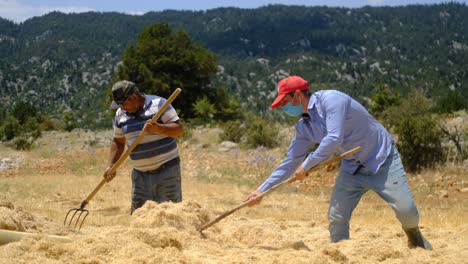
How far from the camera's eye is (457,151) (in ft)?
38.5

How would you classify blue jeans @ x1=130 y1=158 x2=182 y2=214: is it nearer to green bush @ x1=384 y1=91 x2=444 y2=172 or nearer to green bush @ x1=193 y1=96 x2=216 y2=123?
green bush @ x1=384 y1=91 x2=444 y2=172

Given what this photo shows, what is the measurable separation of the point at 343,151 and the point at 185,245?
1.37m

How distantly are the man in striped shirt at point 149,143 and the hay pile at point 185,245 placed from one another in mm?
243

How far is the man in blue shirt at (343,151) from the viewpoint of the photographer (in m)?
4.38

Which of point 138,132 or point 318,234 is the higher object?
point 138,132

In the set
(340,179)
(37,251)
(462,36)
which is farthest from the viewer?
(462,36)

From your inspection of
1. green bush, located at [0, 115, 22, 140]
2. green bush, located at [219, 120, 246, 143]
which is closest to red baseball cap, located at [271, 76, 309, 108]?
green bush, located at [219, 120, 246, 143]

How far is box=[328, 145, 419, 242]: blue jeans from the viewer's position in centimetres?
452

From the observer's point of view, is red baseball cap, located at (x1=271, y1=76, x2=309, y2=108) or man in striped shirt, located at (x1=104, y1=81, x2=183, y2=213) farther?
man in striped shirt, located at (x1=104, y1=81, x2=183, y2=213)

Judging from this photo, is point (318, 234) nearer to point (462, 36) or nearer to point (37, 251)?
point (37, 251)

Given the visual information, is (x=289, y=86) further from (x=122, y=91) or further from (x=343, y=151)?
(x=122, y=91)

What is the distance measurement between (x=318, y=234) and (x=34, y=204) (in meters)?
4.43

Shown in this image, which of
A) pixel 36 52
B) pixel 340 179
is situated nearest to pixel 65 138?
pixel 340 179

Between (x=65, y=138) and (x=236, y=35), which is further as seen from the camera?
(x=236, y=35)
